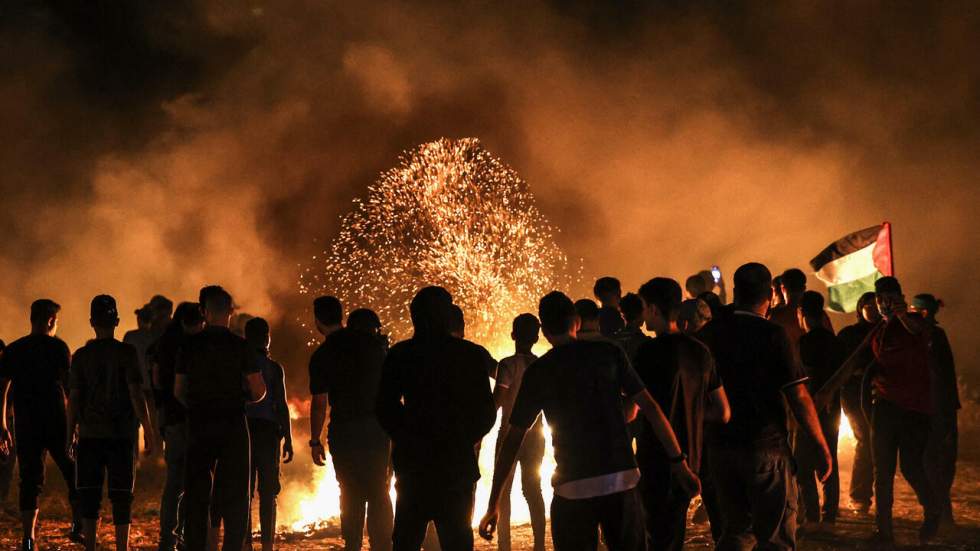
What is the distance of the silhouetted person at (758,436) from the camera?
5.95 m

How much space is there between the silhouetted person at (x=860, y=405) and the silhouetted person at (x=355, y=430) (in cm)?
381

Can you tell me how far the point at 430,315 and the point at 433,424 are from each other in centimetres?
55

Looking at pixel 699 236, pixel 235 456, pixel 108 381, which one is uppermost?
pixel 699 236

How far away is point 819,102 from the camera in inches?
979

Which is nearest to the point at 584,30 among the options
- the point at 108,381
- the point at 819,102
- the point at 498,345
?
the point at 819,102

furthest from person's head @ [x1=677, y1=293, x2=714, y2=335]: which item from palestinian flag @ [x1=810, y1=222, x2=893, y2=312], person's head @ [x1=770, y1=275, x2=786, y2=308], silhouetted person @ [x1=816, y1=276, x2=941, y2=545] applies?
palestinian flag @ [x1=810, y1=222, x2=893, y2=312]

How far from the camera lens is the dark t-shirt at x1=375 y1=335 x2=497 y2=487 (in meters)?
5.66

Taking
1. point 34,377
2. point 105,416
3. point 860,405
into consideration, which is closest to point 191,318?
point 105,416

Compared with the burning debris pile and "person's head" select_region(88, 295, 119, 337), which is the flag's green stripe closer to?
the burning debris pile

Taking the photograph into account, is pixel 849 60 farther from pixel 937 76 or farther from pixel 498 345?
pixel 498 345

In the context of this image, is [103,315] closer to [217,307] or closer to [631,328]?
[217,307]

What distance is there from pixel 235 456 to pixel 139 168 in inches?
629

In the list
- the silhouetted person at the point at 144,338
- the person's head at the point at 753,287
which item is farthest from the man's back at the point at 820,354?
the silhouetted person at the point at 144,338

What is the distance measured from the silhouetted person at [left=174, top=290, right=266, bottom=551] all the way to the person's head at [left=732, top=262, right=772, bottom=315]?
117 inches
